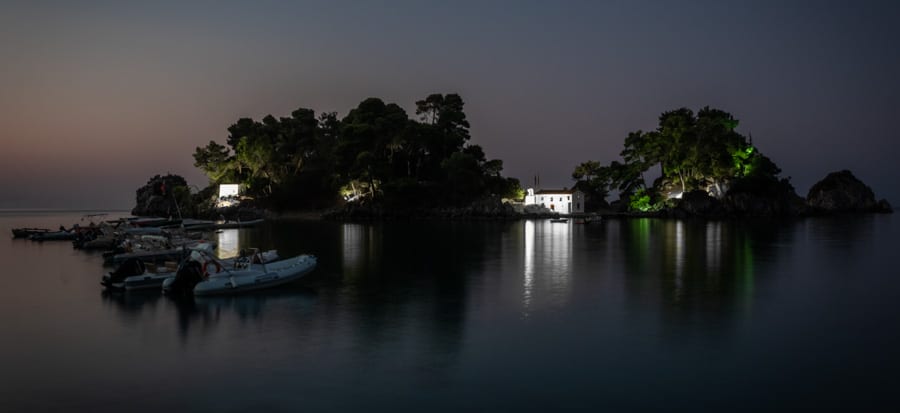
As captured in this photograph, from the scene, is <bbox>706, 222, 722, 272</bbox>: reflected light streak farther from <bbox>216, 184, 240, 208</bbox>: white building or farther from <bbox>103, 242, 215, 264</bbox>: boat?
<bbox>216, 184, 240, 208</bbox>: white building

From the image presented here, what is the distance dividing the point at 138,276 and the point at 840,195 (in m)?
141

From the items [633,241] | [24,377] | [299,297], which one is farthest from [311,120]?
[24,377]

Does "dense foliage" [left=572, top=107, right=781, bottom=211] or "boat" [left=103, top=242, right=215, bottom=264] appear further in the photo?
"dense foliage" [left=572, top=107, right=781, bottom=211]

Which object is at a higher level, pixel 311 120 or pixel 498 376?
pixel 311 120

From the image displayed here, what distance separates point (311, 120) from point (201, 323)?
328 ft

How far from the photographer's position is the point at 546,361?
12.0 m

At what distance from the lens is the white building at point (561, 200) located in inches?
4053

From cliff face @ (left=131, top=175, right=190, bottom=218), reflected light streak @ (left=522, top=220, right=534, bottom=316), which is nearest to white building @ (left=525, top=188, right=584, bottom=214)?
reflected light streak @ (left=522, top=220, right=534, bottom=316)

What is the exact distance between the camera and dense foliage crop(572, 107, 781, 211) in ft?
313

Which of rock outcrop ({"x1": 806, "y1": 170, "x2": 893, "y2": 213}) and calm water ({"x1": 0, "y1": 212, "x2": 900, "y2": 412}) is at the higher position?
rock outcrop ({"x1": 806, "y1": 170, "x2": 893, "y2": 213})

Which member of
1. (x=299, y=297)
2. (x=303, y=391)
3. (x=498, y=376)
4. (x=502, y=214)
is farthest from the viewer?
(x=502, y=214)

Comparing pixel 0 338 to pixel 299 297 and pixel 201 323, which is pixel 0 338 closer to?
pixel 201 323

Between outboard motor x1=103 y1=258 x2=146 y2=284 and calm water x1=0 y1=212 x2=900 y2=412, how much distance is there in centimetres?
67

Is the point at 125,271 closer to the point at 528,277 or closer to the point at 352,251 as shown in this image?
the point at 528,277
